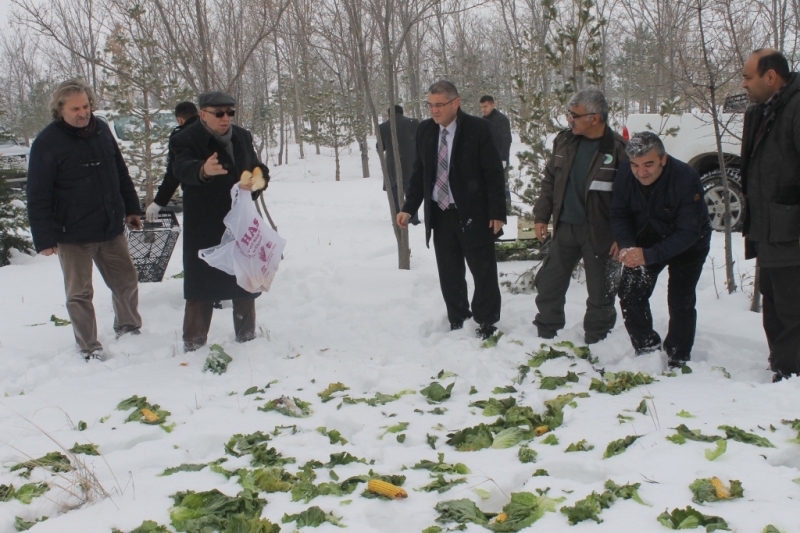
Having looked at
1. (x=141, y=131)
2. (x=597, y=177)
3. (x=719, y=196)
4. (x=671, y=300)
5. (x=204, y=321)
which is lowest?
(x=204, y=321)

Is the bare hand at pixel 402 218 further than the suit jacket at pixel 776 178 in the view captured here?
Yes

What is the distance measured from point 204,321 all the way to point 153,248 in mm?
2173

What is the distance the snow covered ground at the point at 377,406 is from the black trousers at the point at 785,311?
0.70ft

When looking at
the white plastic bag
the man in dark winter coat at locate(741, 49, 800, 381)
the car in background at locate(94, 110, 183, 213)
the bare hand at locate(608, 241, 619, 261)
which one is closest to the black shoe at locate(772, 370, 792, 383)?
the man in dark winter coat at locate(741, 49, 800, 381)

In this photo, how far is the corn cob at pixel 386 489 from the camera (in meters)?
2.70

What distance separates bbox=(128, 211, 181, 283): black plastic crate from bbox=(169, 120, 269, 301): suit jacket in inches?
76.6

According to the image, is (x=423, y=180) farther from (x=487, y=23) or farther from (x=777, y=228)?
(x=487, y=23)

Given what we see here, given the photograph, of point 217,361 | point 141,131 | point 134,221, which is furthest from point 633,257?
point 141,131

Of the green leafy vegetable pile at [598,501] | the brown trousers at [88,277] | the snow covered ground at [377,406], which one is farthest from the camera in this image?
the brown trousers at [88,277]

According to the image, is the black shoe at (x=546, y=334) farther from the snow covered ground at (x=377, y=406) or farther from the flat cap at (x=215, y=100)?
the flat cap at (x=215, y=100)

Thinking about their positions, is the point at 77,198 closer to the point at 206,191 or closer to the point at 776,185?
the point at 206,191

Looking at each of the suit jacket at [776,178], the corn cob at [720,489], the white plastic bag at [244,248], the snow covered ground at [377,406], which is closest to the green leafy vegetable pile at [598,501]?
the snow covered ground at [377,406]

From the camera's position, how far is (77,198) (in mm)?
4699

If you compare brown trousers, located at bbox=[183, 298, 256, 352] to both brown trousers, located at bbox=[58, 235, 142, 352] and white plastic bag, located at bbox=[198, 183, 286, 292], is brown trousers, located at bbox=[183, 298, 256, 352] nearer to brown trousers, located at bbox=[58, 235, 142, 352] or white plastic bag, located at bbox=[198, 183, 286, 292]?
white plastic bag, located at bbox=[198, 183, 286, 292]
